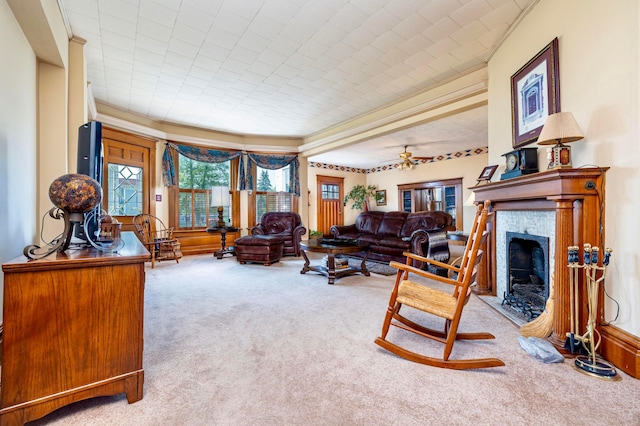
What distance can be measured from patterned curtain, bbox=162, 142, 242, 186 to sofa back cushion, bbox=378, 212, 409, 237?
350cm

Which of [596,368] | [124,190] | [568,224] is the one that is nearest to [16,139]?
[124,190]

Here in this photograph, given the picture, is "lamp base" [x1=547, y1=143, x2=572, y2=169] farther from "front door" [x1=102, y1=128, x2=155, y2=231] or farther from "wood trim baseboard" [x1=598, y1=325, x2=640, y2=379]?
"front door" [x1=102, y1=128, x2=155, y2=231]

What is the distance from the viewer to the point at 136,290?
1299 mm

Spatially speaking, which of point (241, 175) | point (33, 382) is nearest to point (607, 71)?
point (33, 382)

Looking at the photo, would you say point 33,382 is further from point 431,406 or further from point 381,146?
point 381,146

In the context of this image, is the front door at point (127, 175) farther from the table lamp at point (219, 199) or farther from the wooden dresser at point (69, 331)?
the wooden dresser at point (69, 331)

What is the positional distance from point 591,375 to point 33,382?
2.70 metres

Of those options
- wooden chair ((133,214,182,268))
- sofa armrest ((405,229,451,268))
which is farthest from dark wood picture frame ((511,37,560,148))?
wooden chair ((133,214,182,268))

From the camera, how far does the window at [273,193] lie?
6418 millimetres

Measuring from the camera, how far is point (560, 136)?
1773mm

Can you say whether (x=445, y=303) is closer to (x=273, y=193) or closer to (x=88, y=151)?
(x=88, y=151)

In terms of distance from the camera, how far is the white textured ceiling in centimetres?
234

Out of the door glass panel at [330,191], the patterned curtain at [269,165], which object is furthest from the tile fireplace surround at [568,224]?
the door glass panel at [330,191]

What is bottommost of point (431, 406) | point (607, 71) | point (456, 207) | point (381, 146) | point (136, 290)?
point (431, 406)
